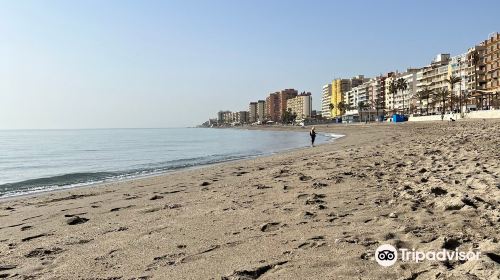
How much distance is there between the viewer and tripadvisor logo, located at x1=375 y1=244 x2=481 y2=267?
3811mm

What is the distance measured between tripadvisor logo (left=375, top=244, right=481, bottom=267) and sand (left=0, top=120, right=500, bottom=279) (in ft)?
0.28

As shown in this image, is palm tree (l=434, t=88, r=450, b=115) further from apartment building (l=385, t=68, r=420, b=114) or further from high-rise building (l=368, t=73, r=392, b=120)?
high-rise building (l=368, t=73, r=392, b=120)

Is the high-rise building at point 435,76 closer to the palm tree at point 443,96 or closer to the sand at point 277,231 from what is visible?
the palm tree at point 443,96

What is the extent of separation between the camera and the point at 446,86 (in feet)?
436

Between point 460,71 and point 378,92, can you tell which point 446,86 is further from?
point 378,92

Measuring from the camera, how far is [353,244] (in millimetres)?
4602

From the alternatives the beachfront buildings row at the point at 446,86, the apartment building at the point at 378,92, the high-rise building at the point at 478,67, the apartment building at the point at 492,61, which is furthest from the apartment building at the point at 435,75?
the apartment building at the point at 378,92

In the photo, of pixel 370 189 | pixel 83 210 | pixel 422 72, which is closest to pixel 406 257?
pixel 370 189

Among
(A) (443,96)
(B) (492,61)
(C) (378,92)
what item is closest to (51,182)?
(A) (443,96)

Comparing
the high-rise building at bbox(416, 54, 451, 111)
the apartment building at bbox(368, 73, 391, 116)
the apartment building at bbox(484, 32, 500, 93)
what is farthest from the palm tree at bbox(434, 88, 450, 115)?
the apartment building at bbox(368, 73, 391, 116)

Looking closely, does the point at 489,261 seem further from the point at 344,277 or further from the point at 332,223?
the point at 332,223

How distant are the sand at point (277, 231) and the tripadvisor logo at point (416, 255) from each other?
0.09 meters

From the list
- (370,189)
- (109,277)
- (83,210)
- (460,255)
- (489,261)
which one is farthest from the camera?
(83,210)

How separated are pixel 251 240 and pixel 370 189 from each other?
3.68 meters
